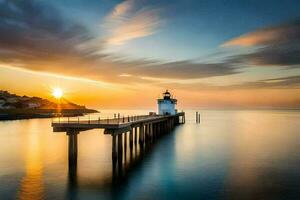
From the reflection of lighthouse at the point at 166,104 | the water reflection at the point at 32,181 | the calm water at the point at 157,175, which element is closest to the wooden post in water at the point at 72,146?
the calm water at the point at 157,175

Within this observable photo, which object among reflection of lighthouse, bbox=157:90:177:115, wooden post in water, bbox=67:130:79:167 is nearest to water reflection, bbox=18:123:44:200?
wooden post in water, bbox=67:130:79:167

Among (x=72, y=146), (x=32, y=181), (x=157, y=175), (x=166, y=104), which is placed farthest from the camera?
(x=166, y=104)

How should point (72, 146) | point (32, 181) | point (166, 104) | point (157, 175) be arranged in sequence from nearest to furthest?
point (32, 181) < point (157, 175) < point (72, 146) < point (166, 104)

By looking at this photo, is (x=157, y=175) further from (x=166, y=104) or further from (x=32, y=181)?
(x=166, y=104)

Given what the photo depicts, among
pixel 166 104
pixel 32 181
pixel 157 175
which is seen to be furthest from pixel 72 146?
pixel 166 104

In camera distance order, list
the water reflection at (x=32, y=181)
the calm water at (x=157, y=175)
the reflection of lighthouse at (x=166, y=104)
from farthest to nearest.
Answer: the reflection of lighthouse at (x=166, y=104), the calm water at (x=157, y=175), the water reflection at (x=32, y=181)

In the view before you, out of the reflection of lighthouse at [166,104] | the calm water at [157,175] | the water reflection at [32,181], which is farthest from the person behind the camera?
the reflection of lighthouse at [166,104]

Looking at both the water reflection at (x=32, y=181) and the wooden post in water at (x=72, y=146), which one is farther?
the wooden post in water at (x=72, y=146)

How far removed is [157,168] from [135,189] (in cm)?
922

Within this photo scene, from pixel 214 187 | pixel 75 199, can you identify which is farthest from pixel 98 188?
pixel 214 187

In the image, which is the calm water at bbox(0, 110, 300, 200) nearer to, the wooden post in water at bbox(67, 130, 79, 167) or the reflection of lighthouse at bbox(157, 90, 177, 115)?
the wooden post in water at bbox(67, 130, 79, 167)

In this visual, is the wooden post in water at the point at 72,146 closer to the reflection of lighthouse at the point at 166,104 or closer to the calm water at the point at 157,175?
the calm water at the point at 157,175

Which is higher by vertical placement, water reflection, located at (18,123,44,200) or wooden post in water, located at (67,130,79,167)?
wooden post in water, located at (67,130,79,167)

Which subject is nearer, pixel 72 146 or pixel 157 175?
pixel 157 175
